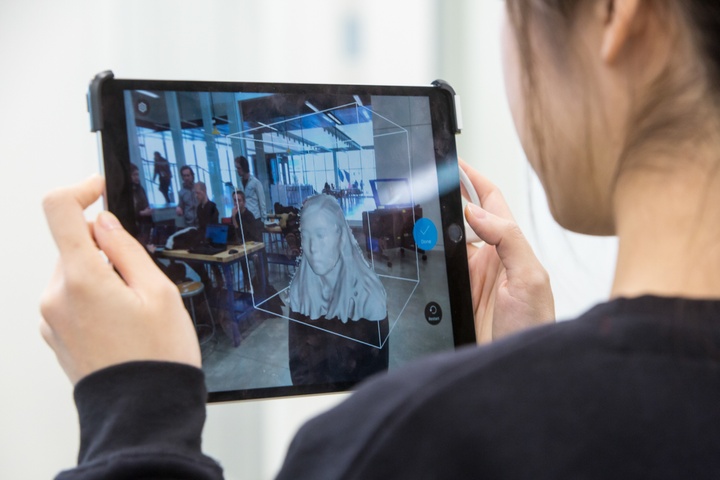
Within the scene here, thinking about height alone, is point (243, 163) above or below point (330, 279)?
above

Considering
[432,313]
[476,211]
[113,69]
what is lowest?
[432,313]

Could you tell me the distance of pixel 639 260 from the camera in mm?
274

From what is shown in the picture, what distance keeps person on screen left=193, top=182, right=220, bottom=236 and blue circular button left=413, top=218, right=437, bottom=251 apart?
0.20 metres

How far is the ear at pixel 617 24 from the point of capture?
0.88 feet

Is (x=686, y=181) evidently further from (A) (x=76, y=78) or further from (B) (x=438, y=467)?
(A) (x=76, y=78)

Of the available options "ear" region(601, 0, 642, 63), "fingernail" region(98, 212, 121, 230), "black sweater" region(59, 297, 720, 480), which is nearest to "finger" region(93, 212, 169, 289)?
"fingernail" region(98, 212, 121, 230)

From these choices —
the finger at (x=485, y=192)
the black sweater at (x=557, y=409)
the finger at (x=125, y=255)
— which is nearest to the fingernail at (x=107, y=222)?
the finger at (x=125, y=255)

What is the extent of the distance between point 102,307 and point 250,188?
0.19 metres

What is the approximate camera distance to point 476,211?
1.98ft

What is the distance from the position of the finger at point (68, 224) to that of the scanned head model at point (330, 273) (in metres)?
0.20

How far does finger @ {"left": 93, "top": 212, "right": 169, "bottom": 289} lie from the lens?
0.41 meters

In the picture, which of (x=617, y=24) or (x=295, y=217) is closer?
(x=617, y=24)

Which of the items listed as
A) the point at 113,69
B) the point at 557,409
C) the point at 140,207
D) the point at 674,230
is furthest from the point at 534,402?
the point at 113,69

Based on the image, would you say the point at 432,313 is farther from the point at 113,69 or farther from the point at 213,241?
the point at 113,69
